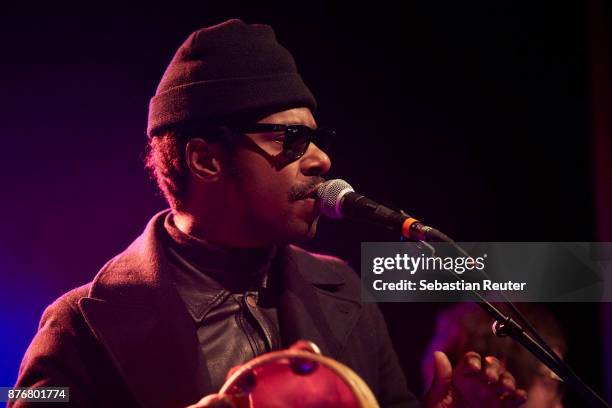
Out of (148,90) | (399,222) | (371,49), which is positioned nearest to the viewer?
(399,222)

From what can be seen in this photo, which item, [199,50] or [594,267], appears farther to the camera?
[594,267]

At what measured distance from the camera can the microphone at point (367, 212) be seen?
6.03ft

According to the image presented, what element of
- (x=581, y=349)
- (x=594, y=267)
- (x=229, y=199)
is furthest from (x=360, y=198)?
(x=581, y=349)

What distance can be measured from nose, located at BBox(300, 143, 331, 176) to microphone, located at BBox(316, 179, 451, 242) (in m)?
0.10

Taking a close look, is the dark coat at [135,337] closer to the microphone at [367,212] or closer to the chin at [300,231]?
the chin at [300,231]

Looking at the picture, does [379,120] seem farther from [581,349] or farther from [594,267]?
[581,349]

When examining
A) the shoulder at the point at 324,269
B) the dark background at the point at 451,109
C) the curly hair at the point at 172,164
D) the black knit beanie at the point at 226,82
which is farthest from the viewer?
the dark background at the point at 451,109

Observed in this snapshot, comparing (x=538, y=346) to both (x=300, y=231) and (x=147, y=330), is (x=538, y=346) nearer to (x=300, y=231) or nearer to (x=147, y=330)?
(x=300, y=231)

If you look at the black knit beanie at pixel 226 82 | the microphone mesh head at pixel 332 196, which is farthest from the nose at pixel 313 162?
the black knit beanie at pixel 226 82

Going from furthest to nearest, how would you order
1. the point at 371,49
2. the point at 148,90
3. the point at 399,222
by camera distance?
the point at 371,49
the point at 148,90
the point at 399,222

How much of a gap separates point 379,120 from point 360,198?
5.83 feet

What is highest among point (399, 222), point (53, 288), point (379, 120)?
point (379, 120)

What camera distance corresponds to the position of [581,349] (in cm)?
385

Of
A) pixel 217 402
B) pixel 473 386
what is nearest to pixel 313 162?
pixel 473 386
